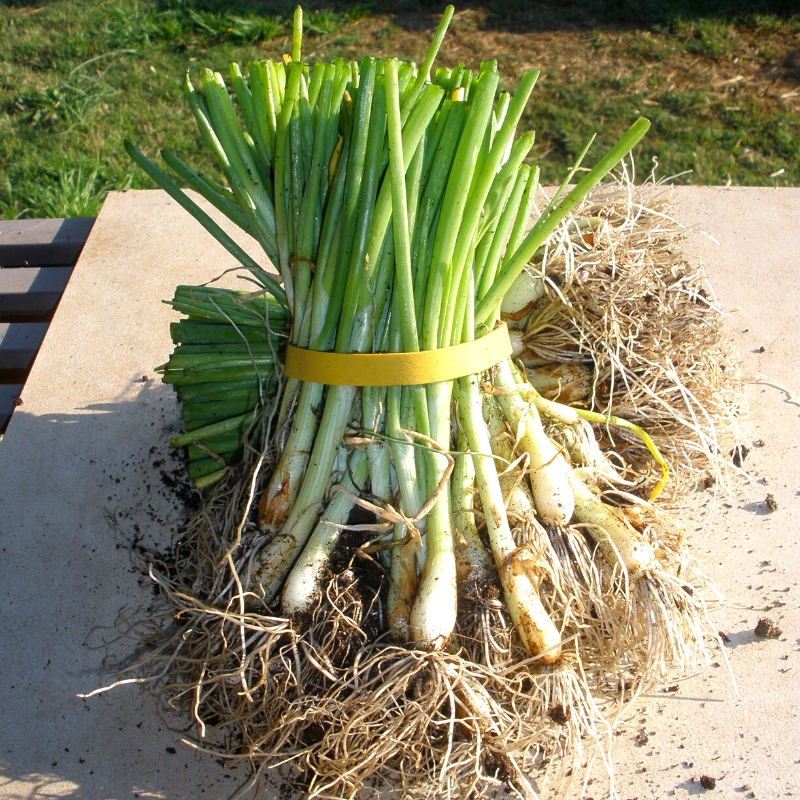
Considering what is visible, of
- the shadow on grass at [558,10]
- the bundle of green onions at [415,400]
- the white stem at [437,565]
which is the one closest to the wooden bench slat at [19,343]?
the bundle of green onions at [415,400]

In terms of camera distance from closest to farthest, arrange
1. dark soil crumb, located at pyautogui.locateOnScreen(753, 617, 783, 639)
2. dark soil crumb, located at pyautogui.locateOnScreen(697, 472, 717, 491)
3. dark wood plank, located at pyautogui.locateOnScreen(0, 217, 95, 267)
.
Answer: dark soil crumb, located at pyautogui.locateOnScreen(753, 617, 783, 639), dark soil crumb, located at pyautogui.locateOnScreen(697, 472, 717, 491), dark wood plank, located at pyautogui.locateOnScreen(0, 217, 95, 267)

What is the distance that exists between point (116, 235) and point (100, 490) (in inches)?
36.0

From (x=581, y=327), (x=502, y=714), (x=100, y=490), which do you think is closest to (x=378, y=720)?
(x=502, y=714)

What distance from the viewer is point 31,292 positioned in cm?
222

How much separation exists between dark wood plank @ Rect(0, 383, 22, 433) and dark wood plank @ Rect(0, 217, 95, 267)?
44cm

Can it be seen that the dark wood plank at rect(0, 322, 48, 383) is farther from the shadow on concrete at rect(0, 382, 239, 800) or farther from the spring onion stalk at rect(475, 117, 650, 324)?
the spring onion stalk at rect(475, 117, 650, 324)

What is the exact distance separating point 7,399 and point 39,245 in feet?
1.76

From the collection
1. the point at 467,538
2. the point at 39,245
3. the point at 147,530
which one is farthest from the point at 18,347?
the point at 467,538

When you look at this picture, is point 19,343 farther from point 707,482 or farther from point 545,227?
point 707,482

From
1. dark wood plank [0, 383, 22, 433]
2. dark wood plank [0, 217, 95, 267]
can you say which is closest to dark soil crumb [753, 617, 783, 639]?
dark wood plank [0, 383, 22, 433]

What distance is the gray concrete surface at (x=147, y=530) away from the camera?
1.34 meters

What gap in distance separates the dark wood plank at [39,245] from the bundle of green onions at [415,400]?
1161 millimetres

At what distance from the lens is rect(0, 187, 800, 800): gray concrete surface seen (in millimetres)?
1339

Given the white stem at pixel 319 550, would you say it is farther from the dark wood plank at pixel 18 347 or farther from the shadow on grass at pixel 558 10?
the shadow on grass at pixel 558 10
